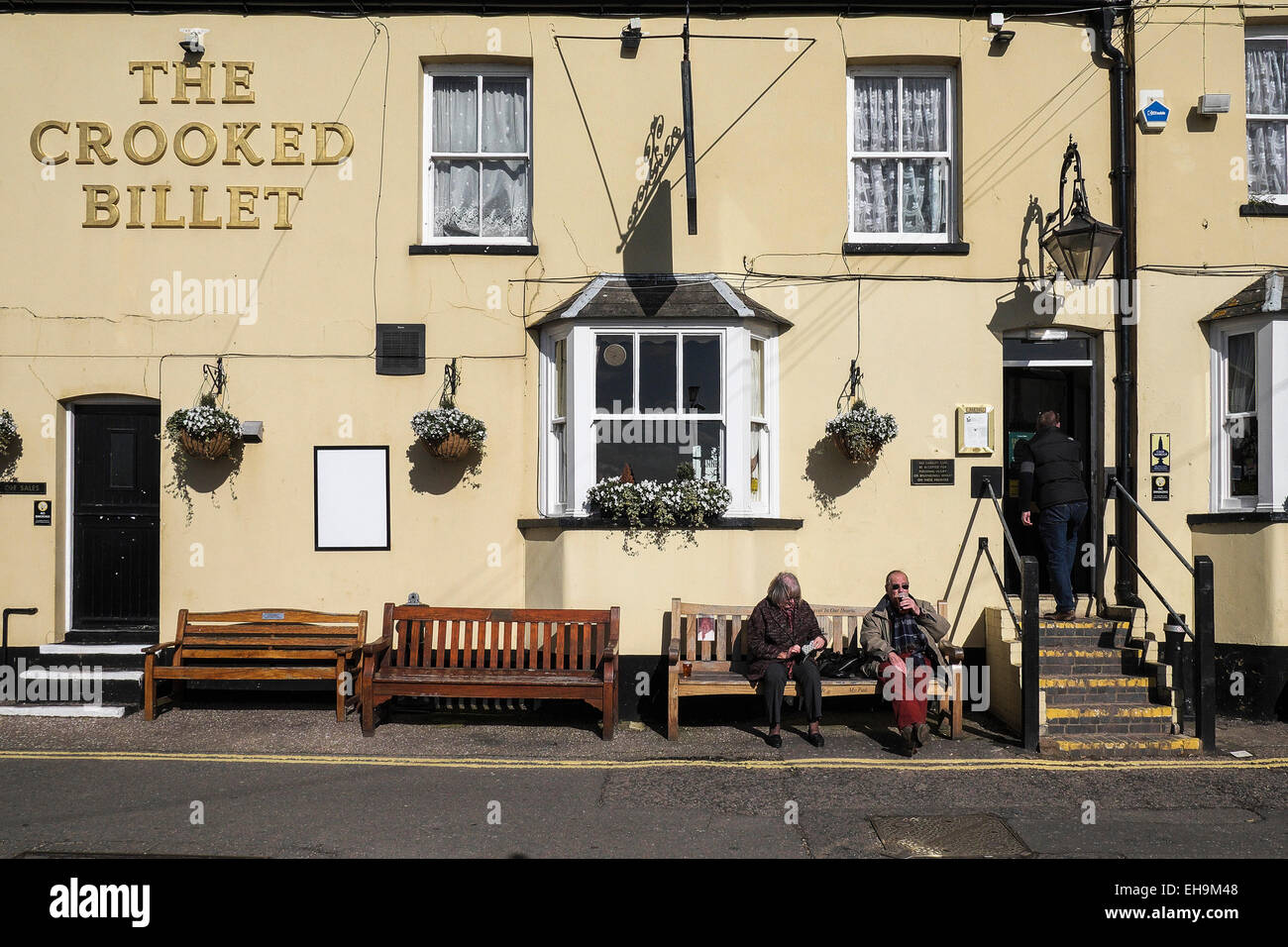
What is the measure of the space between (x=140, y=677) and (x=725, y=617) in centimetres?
537

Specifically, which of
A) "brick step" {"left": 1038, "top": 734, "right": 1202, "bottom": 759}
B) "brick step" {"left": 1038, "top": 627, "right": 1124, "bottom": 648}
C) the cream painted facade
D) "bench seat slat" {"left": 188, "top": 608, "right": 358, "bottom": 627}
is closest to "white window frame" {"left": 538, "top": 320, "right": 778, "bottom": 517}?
the cream painted facade

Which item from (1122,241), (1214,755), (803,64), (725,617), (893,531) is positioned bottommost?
(1214,755)

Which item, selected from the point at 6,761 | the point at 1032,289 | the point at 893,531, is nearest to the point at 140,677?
the point at 6,761

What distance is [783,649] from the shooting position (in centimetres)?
845

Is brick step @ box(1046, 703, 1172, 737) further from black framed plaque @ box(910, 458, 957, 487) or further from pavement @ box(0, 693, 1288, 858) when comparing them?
black framed plaque @ box(910, 458, 957, 487)

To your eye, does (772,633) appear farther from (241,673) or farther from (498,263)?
(241,673)

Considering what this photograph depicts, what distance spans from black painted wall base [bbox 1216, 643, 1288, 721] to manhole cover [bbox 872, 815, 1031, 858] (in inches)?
165

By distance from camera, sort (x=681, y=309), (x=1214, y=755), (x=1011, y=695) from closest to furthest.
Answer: (x=1214, y=755), (x=1011, y=695), (x=681, y=309)

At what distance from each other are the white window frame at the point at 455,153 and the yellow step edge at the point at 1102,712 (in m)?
6.22

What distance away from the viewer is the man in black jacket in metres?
9.15

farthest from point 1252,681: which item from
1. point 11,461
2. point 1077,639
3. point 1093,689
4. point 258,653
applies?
point 11,461

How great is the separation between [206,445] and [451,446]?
7.22 feet

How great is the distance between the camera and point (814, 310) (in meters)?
9.85

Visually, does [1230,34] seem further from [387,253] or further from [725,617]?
[387,253]
